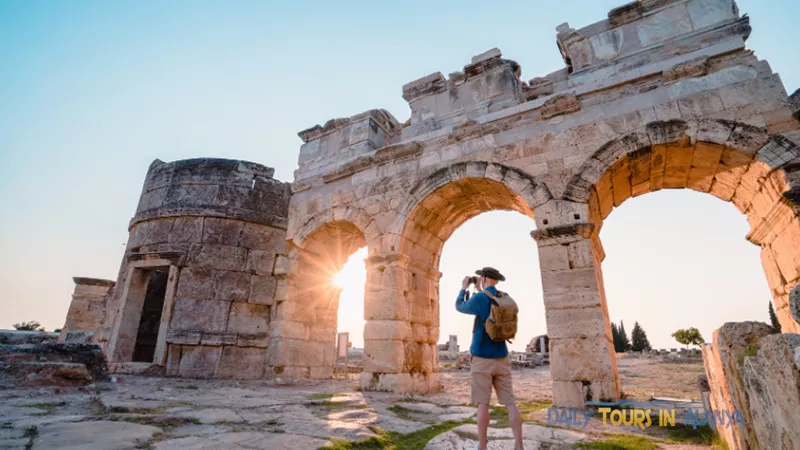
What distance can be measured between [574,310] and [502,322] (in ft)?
8.16

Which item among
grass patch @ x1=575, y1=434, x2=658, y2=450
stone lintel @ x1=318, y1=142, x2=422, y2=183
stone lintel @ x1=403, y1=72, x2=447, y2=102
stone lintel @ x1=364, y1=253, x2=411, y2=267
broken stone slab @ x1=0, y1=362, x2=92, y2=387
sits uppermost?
stone lintel @ x1=403, y1=72, x2=447, y2=102

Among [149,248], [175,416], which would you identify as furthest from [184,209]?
[175,416]

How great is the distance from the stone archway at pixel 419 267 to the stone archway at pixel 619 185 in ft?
2.24

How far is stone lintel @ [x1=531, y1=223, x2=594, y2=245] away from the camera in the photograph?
524cm

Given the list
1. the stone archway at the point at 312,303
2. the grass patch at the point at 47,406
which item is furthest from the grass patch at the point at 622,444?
the stone archway at the point at 312,303

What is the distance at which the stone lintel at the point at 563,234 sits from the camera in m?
5.24

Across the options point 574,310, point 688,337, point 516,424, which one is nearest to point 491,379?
Result: point 516,424

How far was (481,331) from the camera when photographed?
10.1ft

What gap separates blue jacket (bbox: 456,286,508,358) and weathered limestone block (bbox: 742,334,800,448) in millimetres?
1445

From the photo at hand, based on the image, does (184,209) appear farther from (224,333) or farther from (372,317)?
(372,317)

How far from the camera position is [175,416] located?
10.6ft

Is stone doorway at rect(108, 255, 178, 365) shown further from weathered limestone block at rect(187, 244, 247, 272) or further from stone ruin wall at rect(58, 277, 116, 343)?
stone ruin wall at rect(58, 277, 116, 343)

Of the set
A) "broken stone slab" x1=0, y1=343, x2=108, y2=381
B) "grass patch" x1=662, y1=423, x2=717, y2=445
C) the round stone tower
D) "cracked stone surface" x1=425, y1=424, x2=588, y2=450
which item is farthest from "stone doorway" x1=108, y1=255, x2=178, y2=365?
"grass patch" x1=662, y1=423, x2=717, y2=445

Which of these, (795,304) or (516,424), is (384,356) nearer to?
(516,424)
